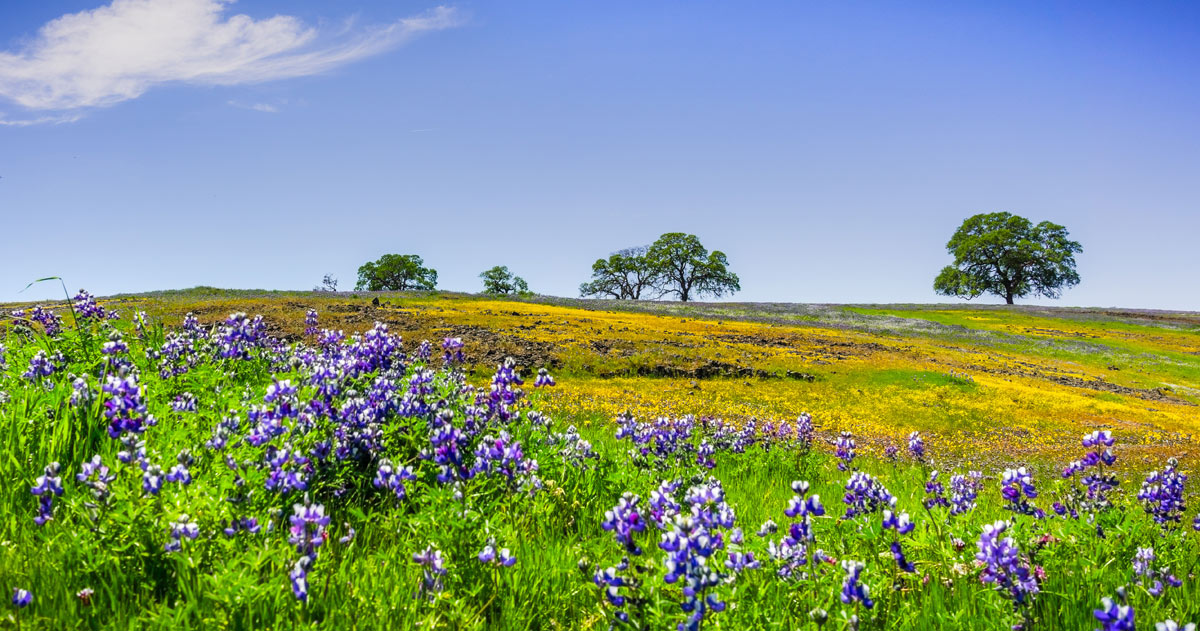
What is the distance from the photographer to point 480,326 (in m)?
27.6

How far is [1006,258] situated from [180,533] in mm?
96348

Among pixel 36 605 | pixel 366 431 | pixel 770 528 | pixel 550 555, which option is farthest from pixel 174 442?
pixel 770 528

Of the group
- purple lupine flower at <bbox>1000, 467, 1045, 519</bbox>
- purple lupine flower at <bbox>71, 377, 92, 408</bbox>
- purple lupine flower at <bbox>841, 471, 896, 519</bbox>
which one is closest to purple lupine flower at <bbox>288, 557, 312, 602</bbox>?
purple lupine flower at <bbox>71, 377, 92, 408</bbox>

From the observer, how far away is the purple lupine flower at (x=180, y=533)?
2.93m

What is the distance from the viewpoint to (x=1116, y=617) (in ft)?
7.93

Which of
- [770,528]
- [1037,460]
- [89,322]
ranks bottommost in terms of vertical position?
[1037,460]

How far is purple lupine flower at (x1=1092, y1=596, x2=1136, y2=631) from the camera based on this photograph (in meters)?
2.34

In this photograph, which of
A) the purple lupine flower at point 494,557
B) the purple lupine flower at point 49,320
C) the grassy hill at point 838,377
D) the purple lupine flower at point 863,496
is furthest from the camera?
the grassy hill at point 838,377

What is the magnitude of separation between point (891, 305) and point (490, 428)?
8256 cm

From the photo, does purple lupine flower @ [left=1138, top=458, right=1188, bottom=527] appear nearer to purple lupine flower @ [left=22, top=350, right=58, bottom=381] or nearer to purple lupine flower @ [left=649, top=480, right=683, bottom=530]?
purple lupine flower @ [left=649, top=480, right=683, bottom=530]

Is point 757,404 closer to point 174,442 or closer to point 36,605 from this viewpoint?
point 174,442

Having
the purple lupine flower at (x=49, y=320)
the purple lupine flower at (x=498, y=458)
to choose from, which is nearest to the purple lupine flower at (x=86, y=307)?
the purple lupine flower at (x=49, y=320)

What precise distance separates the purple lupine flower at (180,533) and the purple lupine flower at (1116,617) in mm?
3820

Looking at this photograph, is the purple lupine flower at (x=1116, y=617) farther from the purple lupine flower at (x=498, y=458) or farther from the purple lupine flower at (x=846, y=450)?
the purple lupine flower at (x=846, y=450)
